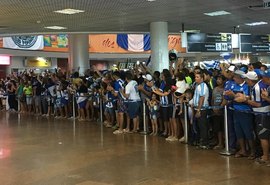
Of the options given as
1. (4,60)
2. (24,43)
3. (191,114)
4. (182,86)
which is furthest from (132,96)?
(4,60)

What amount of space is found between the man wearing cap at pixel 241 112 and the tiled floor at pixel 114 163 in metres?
0.47

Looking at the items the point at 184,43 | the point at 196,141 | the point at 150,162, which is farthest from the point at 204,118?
the point at 184,43

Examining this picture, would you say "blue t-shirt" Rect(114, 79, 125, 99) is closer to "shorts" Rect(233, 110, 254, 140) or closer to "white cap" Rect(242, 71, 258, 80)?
"shorts" Rect(233, 110, 254, 140)

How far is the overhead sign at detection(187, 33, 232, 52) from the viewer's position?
603 inches

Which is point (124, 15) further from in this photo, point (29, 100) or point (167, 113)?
point (29, 100)

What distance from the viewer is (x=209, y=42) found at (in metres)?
15.9

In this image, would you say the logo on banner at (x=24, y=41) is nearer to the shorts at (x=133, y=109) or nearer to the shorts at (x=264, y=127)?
the shorts at (x=133, y=109)

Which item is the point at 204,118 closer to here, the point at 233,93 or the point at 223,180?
the point at 233,93

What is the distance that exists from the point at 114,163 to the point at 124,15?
22.6 feet

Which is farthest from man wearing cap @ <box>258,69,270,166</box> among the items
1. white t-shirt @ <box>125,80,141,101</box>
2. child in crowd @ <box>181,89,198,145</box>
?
white t-shirt @ <box>125,80,141,101</box>

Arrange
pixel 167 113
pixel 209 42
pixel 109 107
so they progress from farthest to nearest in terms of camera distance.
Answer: pixel 209 42, pixel 109 107, pixel 167 113

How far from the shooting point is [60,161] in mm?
7605

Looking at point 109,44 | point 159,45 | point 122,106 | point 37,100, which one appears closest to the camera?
point 122,106

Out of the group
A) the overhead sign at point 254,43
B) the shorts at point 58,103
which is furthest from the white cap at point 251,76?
the shorts at point 58,103
